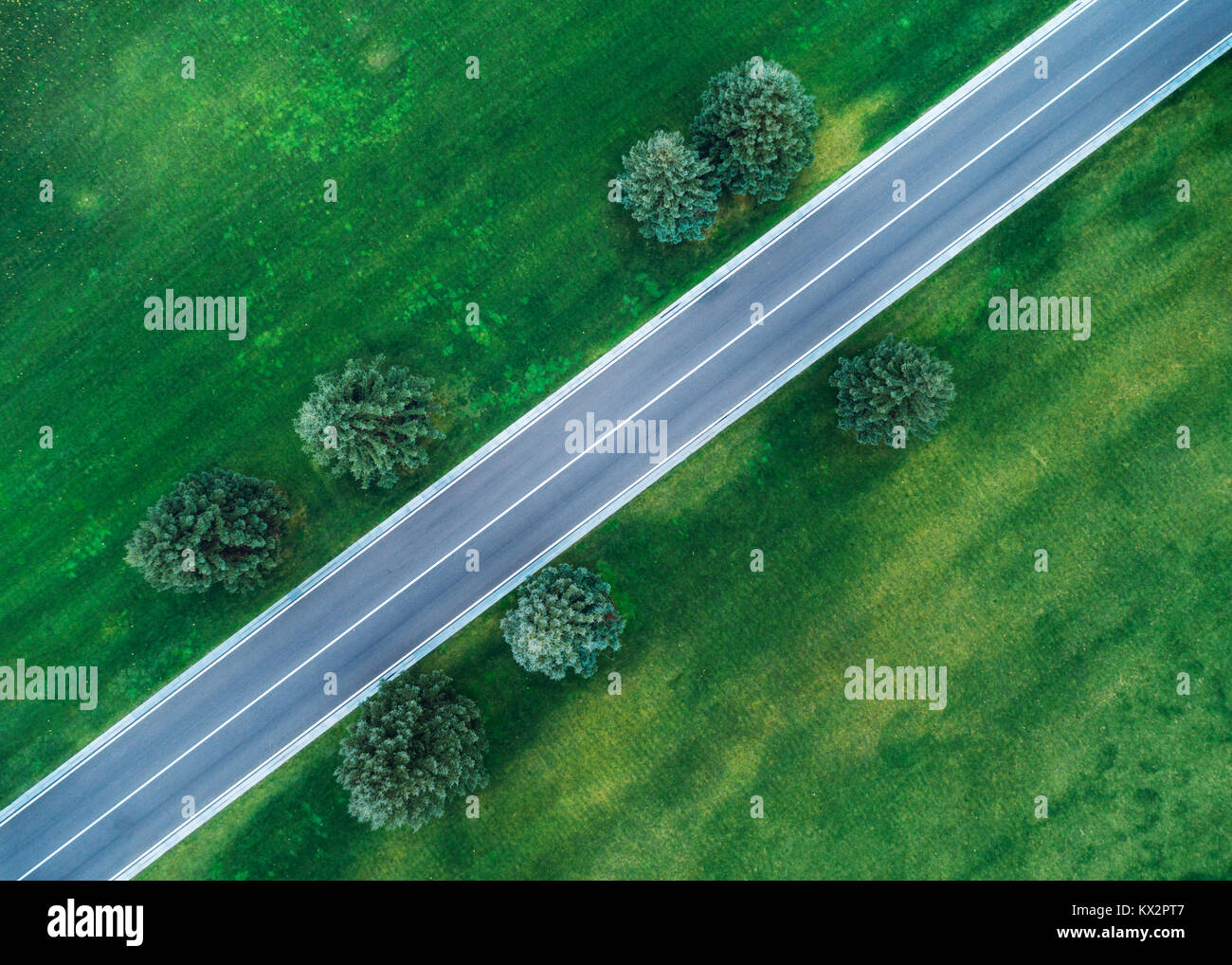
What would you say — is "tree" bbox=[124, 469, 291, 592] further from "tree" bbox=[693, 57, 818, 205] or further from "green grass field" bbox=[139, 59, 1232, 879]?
"tree" bbox=[693, 57, 818, 205]

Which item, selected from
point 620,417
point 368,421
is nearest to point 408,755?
point 368,421

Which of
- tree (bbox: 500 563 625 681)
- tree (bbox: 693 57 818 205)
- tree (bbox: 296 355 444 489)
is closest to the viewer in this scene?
tree (bbox: 500 563 625 681)

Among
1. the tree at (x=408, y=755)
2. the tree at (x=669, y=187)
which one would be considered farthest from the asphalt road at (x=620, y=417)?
the tree at (x=669, y=187)

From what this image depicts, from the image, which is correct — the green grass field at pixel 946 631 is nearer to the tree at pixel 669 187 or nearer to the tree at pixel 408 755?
the tree at pixel 408 755

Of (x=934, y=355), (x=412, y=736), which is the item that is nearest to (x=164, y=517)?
(x=412, y=736)

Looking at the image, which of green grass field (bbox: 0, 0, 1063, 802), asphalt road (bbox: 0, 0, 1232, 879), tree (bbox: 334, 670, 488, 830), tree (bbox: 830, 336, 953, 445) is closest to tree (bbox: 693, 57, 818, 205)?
green grass field (bbox: 0, 0, 1063, 802)
